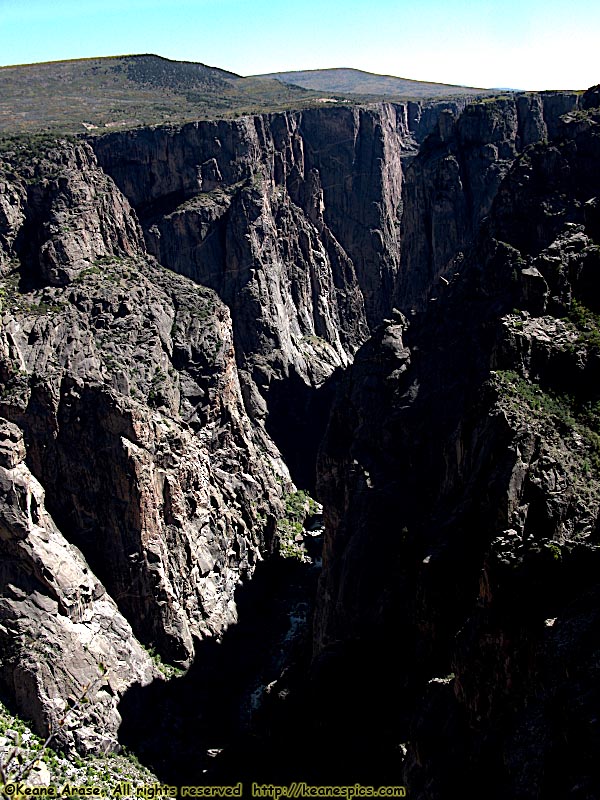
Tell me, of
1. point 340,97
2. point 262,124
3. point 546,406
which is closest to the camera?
point 546,406

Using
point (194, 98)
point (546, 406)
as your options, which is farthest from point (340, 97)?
point (546, 406)

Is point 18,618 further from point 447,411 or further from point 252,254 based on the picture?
point 252,254

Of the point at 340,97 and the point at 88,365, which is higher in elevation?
the point at 340,97

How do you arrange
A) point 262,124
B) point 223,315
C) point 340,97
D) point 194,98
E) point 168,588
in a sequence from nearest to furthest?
point 168,588 < point 223,315 < point 262,124 < point 194,98 < point 340,97

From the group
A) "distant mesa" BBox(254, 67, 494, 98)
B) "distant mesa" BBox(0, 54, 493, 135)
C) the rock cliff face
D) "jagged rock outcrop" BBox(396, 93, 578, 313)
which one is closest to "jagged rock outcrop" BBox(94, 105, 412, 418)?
"distant mesa" BBox(0, 54, 493, 135)

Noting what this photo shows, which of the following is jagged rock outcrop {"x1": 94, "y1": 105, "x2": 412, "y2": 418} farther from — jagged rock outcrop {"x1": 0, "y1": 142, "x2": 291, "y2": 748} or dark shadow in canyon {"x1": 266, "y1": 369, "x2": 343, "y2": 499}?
jagged rock outcrop {"x1": 0, "y1": 142, "x2": 291, "y2": 748}

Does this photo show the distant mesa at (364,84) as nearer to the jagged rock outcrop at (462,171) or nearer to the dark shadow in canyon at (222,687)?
the jagged rock outcrop at (462,171)
